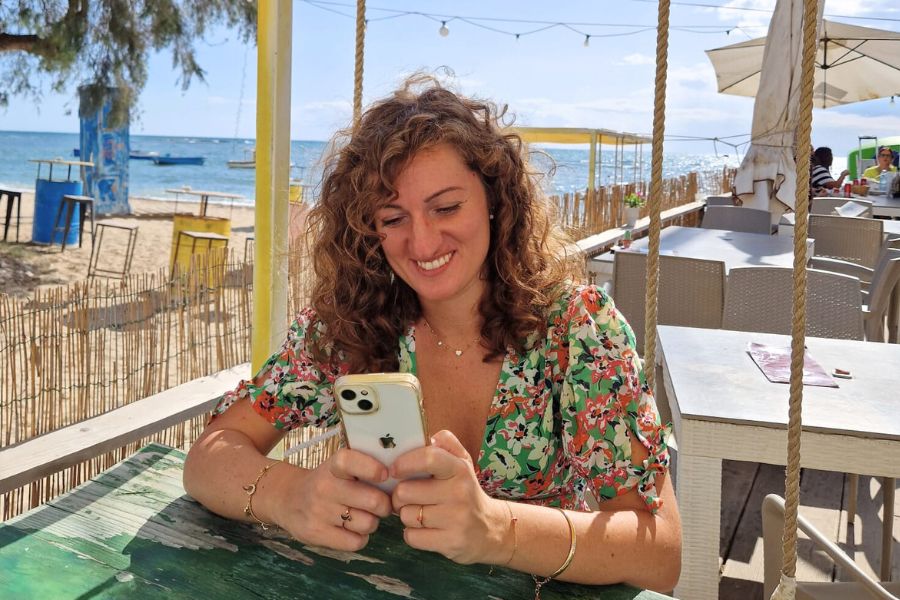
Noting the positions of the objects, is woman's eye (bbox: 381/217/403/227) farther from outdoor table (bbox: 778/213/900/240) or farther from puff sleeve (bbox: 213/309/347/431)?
outdoor table (bbox: 778/213/900/240)

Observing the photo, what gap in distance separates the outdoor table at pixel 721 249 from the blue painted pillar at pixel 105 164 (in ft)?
57.3

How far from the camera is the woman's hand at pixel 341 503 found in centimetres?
96

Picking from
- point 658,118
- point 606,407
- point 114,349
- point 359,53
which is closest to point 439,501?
point 606,407

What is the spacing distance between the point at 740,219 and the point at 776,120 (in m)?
2.23

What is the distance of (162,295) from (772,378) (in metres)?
Answer: 2.87

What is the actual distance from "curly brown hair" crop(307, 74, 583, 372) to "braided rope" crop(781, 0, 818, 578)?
0.48m

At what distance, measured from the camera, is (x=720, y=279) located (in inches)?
157

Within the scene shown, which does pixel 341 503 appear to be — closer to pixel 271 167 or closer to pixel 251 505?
pixel 251 505

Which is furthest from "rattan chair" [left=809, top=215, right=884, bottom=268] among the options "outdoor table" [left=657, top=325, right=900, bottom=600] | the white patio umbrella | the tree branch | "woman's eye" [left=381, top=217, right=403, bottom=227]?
the tree branch

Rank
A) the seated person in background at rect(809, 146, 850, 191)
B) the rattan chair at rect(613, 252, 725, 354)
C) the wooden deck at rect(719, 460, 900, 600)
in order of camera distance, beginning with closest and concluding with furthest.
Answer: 1. the wooden deck at rect(719, 460, 900, 600)
2. the rattan chair at rect(613, 252, 725, 354)
3. the seated person in background at rect(809, 146, 850, 191)

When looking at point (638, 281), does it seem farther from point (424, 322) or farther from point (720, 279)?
point (424, 322)

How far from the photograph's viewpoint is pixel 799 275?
1.15 m

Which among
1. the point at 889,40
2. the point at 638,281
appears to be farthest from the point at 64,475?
the point at 889,40

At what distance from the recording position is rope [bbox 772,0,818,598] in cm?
112
